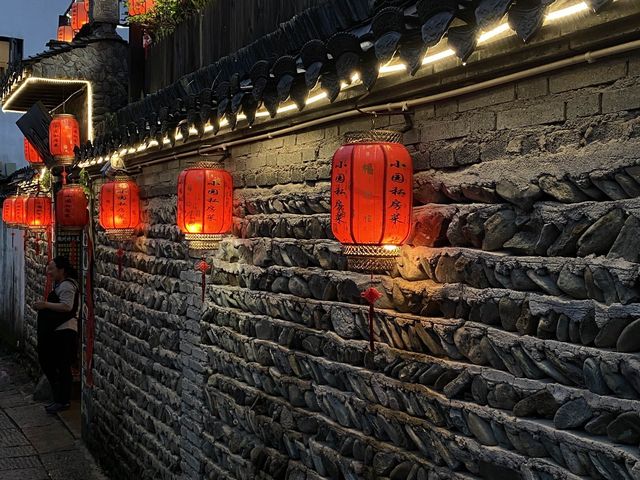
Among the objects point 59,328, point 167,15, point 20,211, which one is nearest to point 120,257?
point 167,15

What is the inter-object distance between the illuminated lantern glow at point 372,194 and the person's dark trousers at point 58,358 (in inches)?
419

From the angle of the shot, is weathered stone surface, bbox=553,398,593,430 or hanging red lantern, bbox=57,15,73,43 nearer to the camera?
weathered stone surface, bbox=553,398,593,430

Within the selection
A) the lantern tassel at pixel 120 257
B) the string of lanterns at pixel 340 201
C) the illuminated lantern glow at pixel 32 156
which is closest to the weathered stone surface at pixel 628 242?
the string of lanterns at pixel 340 201

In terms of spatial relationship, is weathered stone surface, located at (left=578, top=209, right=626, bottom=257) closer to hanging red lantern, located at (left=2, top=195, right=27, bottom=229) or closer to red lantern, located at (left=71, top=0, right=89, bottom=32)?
hanging red lantern, located at (left=2, top=195, right=27, bottom=229)

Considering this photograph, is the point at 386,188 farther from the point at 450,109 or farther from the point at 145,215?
the point at 145,215

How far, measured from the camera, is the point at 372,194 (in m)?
4.04

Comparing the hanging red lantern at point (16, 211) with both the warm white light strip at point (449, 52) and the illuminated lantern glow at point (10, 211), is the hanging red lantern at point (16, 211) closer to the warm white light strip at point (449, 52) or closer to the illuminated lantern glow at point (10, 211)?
the illuminated lantern glow at point (10, 211)

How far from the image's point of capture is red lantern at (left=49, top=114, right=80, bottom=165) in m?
12.6

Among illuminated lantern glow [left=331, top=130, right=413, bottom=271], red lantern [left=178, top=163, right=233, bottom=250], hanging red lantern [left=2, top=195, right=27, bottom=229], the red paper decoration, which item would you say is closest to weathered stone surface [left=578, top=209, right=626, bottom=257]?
illuminated lantern glow [left=331, top=130, right=413, bottom=271]

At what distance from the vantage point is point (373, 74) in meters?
3.92

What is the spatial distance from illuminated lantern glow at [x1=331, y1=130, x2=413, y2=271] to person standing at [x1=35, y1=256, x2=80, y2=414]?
33.2 ft

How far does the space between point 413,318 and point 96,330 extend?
8.09m

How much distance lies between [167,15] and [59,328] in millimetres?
6653

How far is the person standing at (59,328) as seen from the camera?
1324 cm
